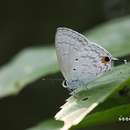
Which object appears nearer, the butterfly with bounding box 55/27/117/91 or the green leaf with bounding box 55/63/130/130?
the green leaf with bounding box 55/63/130/130

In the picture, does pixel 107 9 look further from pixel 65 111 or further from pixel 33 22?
pixel 65 111

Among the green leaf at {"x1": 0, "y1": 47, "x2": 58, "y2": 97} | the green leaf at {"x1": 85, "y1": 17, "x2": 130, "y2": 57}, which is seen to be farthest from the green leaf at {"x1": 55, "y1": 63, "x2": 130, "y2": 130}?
the green leaf at {"x1": 0, "y1": 47, "x2": 58, "y2": 97}

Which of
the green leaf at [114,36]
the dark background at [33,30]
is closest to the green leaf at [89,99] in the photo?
the green leaf at [114,36]

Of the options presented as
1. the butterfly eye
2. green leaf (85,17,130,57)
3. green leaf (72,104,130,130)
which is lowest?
green leaf (85,17,130,57)

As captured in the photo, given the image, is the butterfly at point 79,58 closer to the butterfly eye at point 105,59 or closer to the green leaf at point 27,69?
the butterfly eye at point 105,59

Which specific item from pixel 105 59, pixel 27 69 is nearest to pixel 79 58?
pixel 105 59

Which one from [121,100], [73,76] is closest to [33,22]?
[73,76]

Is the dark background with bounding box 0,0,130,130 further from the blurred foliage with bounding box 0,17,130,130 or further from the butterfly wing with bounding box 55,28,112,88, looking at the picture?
the butterfly wing with bounding box 55,28,112,88
